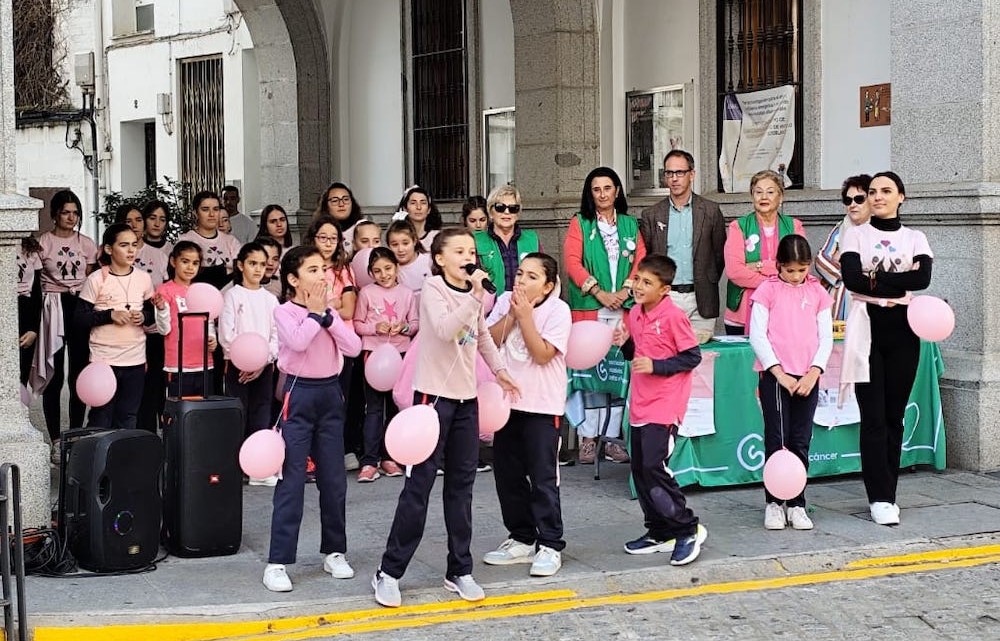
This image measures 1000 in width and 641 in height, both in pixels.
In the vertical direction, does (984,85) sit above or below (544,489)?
above

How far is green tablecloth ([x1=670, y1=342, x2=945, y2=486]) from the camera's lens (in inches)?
369

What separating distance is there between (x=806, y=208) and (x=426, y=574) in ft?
17.8

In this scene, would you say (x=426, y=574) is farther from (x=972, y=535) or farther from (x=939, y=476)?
(x=939, y=476)

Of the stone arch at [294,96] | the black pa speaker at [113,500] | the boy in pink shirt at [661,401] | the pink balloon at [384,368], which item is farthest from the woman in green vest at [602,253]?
the stone arch at [294,96]

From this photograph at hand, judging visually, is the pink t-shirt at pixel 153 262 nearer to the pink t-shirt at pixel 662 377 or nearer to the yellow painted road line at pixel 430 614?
the pink t-shirt at pixel 662 377

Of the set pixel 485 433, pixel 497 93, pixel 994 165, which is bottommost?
pixel 485 433

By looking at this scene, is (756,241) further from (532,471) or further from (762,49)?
(532,471)

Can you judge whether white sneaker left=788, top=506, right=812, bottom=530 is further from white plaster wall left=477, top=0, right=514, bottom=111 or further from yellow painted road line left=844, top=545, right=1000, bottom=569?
white plaster wall left=477, top=0, right=514, bottom=111

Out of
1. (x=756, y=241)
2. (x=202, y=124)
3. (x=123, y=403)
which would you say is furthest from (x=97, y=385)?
(x=202, y=124)

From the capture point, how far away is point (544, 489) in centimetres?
751

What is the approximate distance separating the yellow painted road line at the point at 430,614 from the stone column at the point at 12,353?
165 cm

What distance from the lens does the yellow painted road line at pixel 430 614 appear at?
6.61 m

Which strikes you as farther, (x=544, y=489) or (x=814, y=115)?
(x=814, y=115)

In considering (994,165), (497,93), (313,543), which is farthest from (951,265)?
(497,93)
